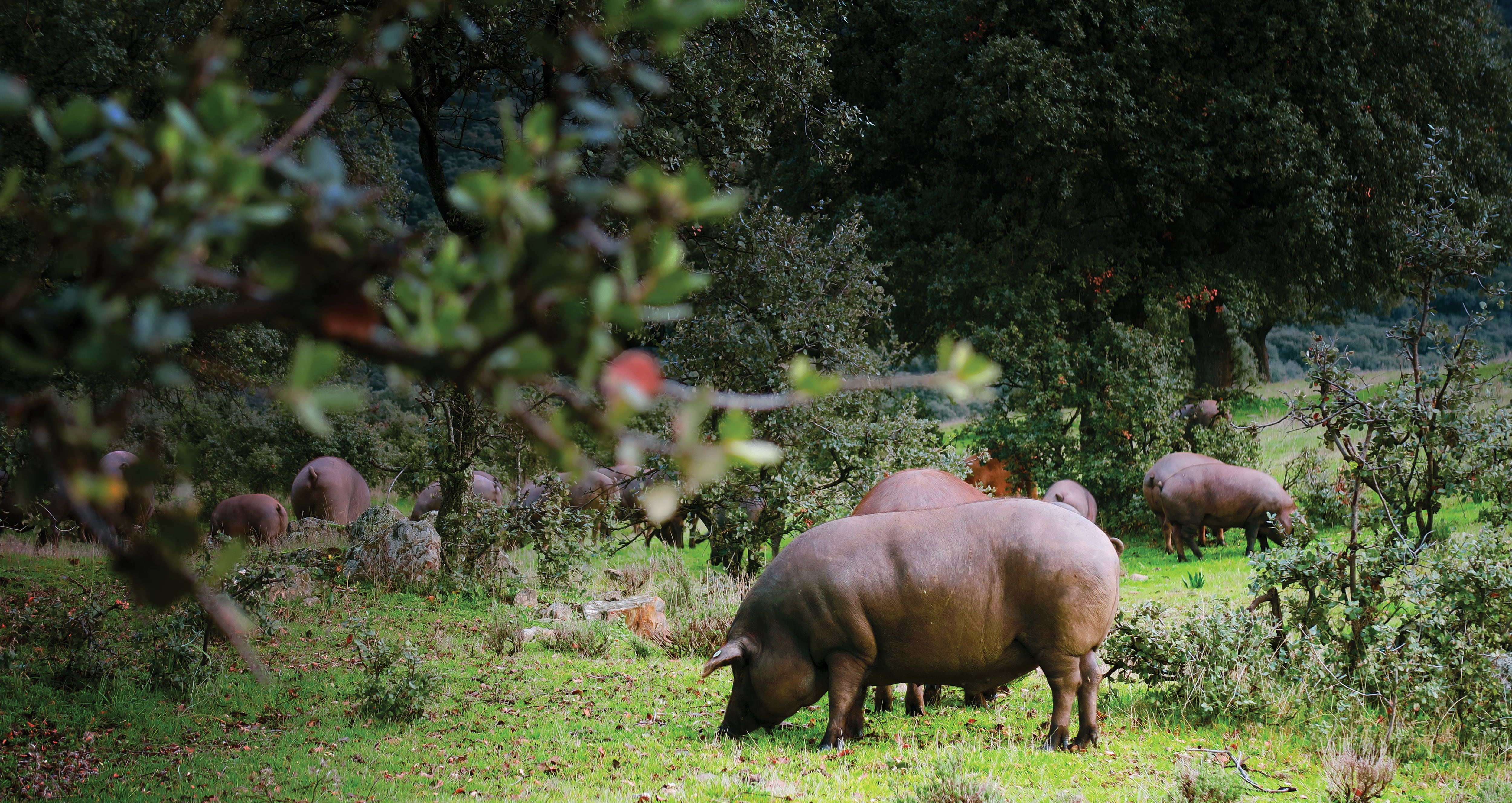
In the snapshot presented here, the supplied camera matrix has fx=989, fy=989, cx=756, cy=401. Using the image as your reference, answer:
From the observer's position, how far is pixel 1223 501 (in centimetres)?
1475

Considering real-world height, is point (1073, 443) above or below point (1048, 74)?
below

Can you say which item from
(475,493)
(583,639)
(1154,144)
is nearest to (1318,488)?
(583,639)

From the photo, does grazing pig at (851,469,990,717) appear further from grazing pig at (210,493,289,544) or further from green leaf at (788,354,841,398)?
grazing pig at (210,493,289,544)

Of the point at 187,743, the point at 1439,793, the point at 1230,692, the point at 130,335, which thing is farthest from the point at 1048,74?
the point at 130,335

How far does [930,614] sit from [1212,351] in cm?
1748

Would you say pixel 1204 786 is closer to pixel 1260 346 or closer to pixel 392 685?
pixel 392 685

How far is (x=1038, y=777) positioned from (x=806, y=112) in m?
8.20

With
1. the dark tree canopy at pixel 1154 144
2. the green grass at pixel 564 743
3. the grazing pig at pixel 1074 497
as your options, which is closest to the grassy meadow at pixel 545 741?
the green grass at pixel 564 743

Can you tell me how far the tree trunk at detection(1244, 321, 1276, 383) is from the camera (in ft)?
91.9

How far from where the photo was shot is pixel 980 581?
6320 mm

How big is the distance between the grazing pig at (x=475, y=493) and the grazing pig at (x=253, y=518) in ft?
6.76

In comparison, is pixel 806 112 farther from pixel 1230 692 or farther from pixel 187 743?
pixel 187 743

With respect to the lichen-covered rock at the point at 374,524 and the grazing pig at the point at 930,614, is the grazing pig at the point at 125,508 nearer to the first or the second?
the grazing pig at the point at 930,614

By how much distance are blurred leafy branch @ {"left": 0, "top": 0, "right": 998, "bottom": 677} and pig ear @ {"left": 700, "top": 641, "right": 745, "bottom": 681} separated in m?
5.16
